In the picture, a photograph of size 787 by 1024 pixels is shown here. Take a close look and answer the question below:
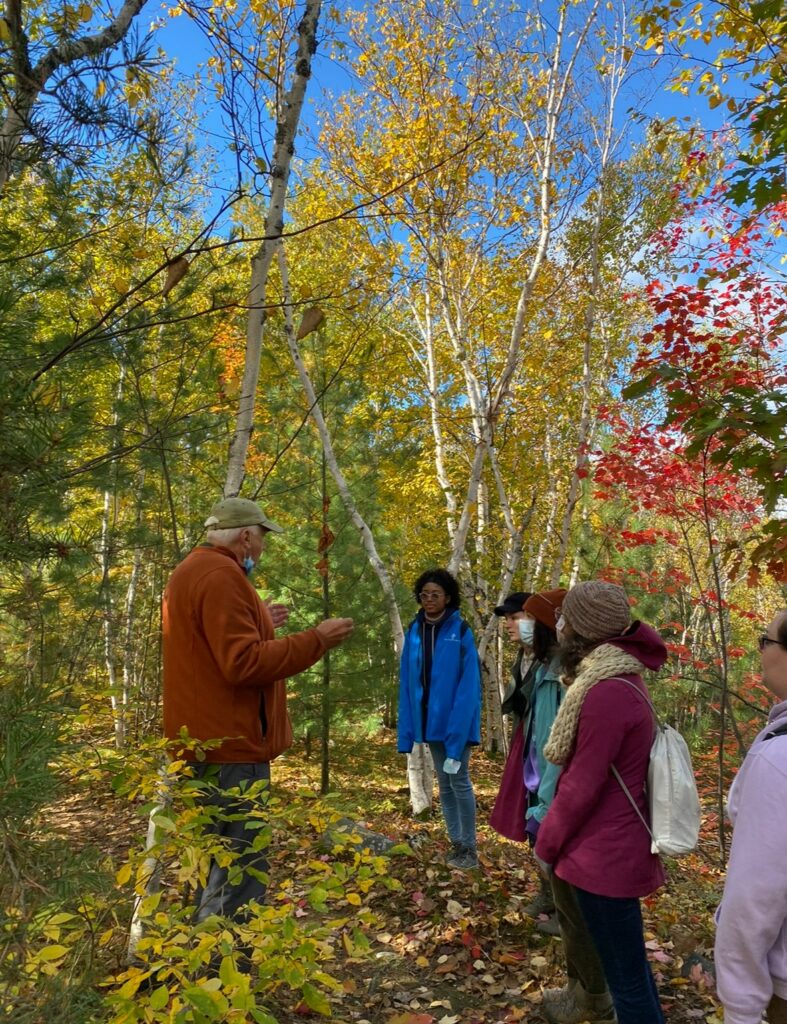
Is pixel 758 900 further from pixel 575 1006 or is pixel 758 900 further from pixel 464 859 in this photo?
pixel 464 859

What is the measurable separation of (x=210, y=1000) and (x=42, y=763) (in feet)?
2.08

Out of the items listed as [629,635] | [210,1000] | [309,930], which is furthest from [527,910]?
[210,1000]

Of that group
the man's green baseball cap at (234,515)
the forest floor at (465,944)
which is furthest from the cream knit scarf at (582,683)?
the man's green baseball cap at (234,515)

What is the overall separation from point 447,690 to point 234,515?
7.16ft

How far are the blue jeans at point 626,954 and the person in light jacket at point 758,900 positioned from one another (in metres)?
0.68

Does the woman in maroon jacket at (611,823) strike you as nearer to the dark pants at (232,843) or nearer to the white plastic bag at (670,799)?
the white plastic bag at (670,799)

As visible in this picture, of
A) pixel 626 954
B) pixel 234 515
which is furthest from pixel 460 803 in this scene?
pixel 234 515

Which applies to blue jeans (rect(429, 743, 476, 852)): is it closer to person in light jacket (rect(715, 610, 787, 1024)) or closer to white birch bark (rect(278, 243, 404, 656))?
white birch bark (rect(278, 243, 404, 656))

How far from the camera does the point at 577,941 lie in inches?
100

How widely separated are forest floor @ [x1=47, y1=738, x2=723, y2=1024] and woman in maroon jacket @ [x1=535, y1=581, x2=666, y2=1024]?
0.72 metres

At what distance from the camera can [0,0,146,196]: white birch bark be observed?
1.78 m

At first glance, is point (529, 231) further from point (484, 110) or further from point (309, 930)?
point (309, 930)

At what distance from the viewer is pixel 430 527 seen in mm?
14867

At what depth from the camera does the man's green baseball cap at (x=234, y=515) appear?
272 centimetres
